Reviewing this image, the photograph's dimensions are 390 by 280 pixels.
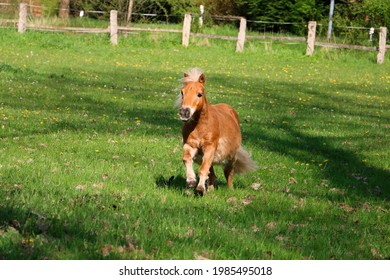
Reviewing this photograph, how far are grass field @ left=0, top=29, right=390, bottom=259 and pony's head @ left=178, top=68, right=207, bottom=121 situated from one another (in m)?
1.02

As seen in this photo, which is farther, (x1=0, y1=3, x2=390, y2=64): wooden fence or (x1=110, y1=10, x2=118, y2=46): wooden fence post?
(x1=110, y1=10, x2=118, y2=46): wooden fence post

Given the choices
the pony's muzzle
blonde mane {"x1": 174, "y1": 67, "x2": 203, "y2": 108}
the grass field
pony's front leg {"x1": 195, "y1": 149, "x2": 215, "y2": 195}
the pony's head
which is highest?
blonde mane {"x1": 174, "y1": 67, "x2": 203, "y2": 108}

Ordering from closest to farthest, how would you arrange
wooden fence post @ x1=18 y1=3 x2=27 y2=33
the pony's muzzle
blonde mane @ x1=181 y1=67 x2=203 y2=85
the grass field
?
the grass field < the pony's muzzle < blonde mane @ x1=181 y1=67 x2=203 y2=85 < wooden fence post @ x1=18 y1=3 x2=27 y2=33

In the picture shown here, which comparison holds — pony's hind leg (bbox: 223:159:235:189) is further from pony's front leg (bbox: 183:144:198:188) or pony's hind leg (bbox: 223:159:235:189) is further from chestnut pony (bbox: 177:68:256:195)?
pony's front leg (bbox: 183:144:198:188)

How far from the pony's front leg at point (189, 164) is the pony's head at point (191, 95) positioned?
0.49 meters

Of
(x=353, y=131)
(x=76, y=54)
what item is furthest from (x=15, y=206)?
(x=76, y=54)

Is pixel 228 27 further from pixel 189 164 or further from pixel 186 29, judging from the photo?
pixel 189 164

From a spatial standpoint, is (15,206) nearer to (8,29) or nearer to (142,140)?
(142,140)

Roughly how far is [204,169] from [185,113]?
2.47 feet

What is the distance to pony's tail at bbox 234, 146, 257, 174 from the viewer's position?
1048 centimetres

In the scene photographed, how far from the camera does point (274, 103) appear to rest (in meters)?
21.2

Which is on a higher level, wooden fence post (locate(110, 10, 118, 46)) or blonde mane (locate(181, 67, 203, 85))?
blonde mane (locate(181, 67, 203, 85))

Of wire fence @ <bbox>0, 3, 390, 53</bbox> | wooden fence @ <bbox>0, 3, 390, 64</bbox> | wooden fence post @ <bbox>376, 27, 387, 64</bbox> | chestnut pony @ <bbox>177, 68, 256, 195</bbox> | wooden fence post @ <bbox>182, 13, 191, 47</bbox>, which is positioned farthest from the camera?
wire fence @ <bbox>0, 3, 390, 53</bbox>

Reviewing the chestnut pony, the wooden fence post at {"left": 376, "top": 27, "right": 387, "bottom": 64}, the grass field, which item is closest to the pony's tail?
the grass field
